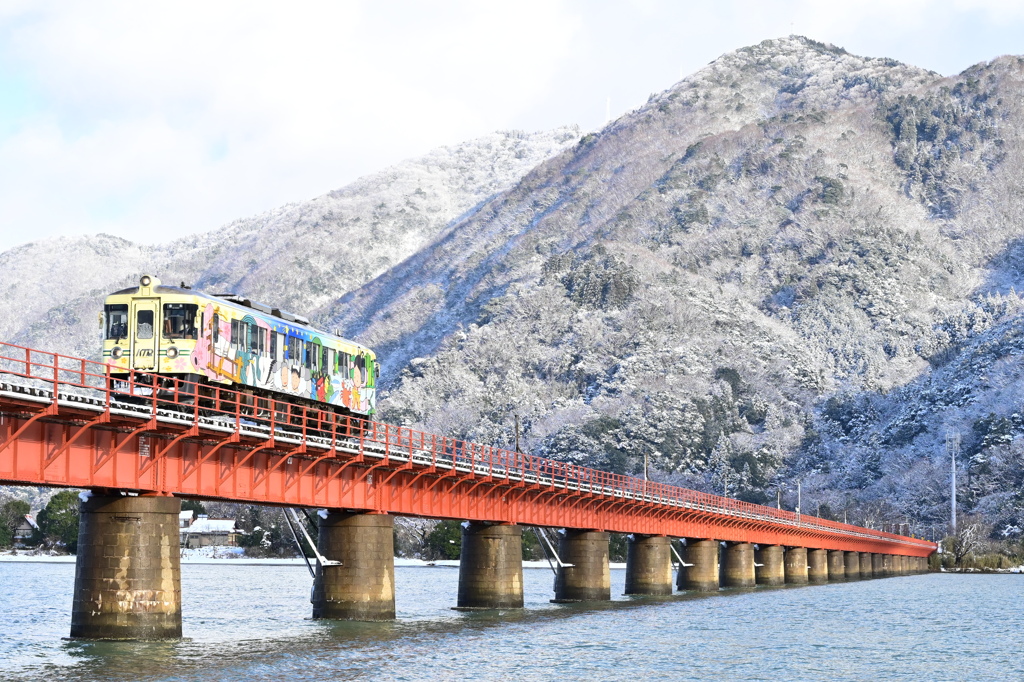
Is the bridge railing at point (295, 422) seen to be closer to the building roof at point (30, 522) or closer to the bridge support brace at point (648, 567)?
the bridge support brace at point (648, 567)

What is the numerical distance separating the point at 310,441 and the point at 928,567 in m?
151

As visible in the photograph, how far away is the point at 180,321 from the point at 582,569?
37334mm

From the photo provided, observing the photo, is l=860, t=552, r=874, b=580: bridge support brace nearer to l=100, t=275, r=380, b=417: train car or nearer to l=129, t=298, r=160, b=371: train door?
l=100, t=275, r=380, b=417: train car

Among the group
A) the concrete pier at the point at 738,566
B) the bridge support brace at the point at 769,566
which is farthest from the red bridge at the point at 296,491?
the bridge support brace at the point at 769,566

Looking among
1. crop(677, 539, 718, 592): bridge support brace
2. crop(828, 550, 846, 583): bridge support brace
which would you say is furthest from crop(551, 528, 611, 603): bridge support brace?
crop(828, 550, 846, 583): bridge support brace

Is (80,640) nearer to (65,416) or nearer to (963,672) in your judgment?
(65,416)

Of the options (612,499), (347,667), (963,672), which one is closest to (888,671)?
(963,672)

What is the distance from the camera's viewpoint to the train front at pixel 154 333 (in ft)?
174

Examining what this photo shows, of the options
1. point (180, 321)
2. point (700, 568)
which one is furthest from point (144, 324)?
point (700, 568)

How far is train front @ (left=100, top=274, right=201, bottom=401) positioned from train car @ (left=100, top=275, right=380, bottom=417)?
0.04m

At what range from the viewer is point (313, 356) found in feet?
209

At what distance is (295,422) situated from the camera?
62.5 m

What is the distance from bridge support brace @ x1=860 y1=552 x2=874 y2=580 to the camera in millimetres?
158625

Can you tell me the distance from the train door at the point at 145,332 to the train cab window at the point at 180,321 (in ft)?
1.18
